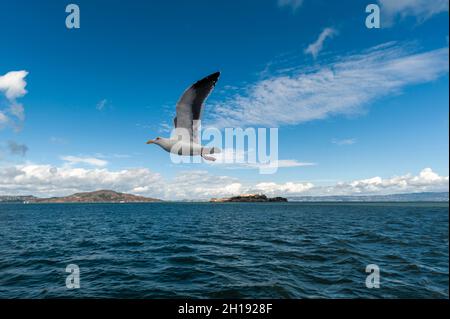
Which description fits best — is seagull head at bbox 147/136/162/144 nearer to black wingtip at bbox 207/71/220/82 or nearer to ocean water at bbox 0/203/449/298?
black wingtip at bbox 207/71/220/82

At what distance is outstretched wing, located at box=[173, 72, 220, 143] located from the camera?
828cm

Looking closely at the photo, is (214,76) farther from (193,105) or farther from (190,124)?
(190,124)

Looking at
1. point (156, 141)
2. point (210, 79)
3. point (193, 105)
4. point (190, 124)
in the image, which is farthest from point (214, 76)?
point (156, 141)

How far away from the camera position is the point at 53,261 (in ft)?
57.2

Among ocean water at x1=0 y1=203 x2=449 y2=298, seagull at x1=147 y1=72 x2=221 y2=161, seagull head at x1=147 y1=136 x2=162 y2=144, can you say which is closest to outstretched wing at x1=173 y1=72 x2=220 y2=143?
seagull at x1=147 y1=72 x2=221 y2=161

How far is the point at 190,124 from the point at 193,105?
90cm

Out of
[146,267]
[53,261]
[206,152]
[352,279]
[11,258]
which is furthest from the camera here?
[11,258]

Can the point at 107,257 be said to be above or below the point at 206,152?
below

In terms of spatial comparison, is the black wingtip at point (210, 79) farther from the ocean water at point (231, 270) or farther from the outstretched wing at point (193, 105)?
the ocean water at point (231, 270)

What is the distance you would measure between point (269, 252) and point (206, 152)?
11.6m

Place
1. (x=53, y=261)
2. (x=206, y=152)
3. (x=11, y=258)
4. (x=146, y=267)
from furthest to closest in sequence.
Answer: (x=11, y=258) < (x=53, y=261) < (x=146, y=267) < (x=206, y=152)
